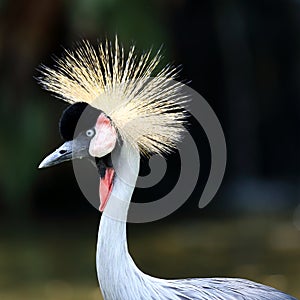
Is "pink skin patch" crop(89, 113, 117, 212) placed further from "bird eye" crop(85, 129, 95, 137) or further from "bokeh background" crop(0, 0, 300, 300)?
"bokeh background" crop(0, 0, 300, 300)

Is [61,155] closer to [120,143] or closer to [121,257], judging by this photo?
[120,143]

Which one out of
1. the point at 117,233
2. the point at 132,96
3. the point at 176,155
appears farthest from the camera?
the point at 176,155

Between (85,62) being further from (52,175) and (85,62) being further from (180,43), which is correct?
(180,43)

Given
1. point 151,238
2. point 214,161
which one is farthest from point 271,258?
point 214,161

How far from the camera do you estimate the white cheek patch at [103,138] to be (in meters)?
2.57

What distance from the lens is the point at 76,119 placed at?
2.56 meters

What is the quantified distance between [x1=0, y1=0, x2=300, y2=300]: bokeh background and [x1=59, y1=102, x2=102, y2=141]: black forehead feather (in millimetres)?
1397

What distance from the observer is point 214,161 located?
3.90 metres

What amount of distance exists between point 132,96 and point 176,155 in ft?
12.4

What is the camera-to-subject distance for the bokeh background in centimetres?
517

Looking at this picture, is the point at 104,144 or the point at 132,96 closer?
the point at 104,144

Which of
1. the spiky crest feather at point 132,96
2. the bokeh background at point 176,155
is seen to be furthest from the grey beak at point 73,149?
the bokeh background at point 176,155

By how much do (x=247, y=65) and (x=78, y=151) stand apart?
16.0 feet

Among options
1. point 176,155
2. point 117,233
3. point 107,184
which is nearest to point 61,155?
point 107,184
